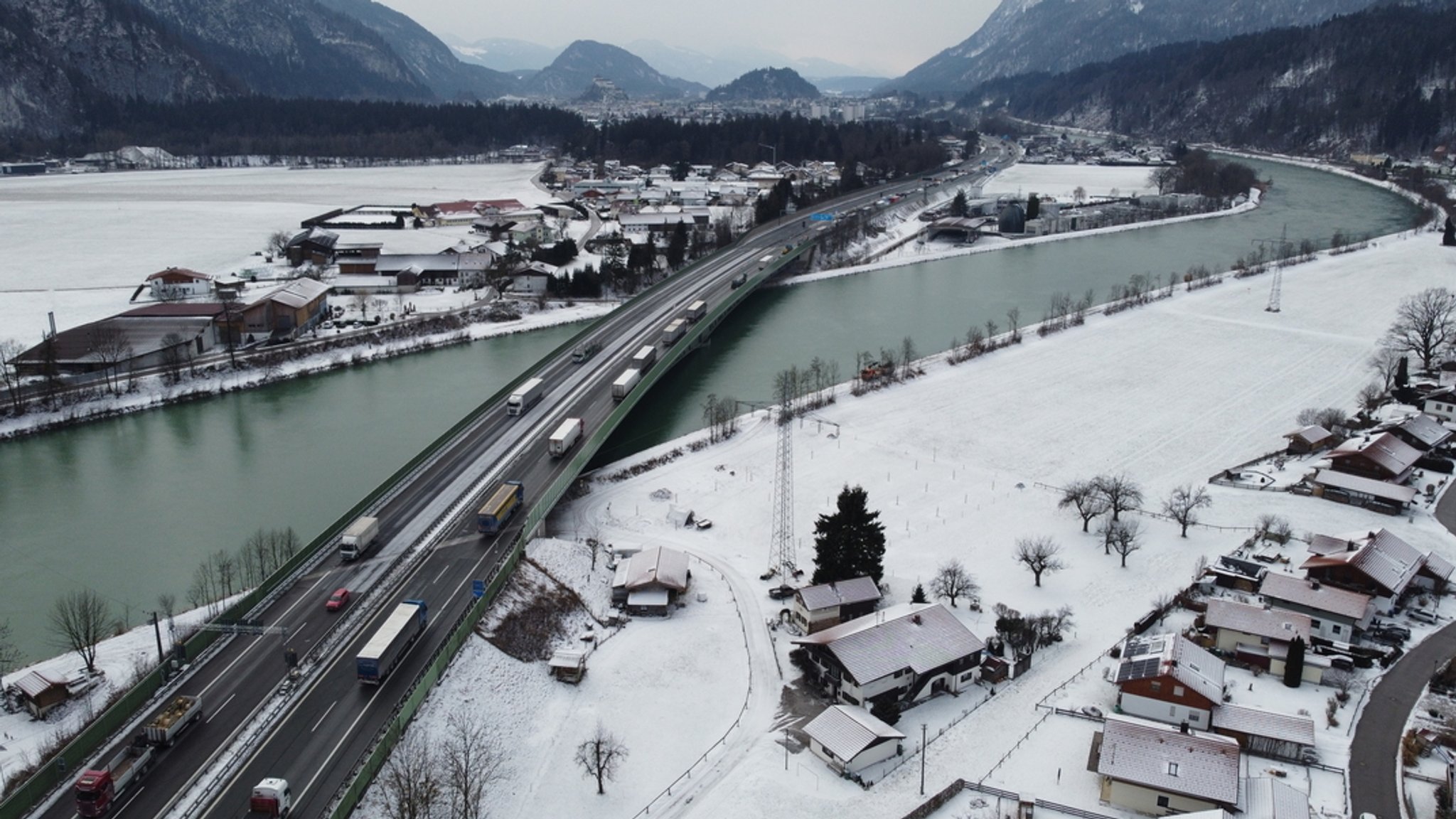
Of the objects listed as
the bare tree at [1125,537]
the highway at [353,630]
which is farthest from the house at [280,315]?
the bare tree at [1125,537]

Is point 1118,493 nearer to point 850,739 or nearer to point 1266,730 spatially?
point 1266,730

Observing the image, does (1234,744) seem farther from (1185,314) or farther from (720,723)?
(1185,314)

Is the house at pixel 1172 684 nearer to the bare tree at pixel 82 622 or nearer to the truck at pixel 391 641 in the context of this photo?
the truck at pixel 391 641

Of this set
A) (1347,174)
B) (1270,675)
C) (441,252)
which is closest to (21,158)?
(441,252)

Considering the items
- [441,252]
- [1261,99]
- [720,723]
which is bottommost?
[720,723]

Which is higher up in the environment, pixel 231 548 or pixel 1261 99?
pixel 1261 99

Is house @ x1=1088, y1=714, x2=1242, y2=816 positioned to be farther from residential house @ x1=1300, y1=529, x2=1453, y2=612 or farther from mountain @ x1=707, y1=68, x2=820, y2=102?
mountain @ x1=707, y1=68, x2=820, y2=102

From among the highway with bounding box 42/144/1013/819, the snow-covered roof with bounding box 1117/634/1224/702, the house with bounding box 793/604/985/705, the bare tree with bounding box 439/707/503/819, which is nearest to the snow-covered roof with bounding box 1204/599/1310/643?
the snow-covered roof with bounding box 1117/634/1224/702
